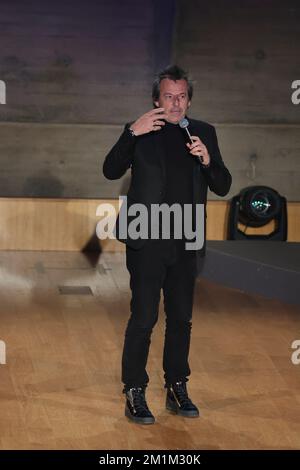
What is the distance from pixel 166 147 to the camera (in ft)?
13.7

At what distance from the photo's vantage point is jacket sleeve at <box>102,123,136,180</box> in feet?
13.3

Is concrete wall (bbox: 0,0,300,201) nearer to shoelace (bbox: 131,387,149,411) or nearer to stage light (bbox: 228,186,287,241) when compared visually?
stage light (bbox: 228,186,287,241)

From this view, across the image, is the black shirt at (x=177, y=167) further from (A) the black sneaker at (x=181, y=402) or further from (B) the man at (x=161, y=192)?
(A) the black sneaker at (x=181, y=402)

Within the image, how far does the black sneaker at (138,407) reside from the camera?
166 inches

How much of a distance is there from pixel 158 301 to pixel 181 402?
0.46 m

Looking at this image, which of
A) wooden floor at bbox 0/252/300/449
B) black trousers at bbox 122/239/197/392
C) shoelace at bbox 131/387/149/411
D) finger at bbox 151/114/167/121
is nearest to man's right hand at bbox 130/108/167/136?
finger at bbox 151/114/167/121

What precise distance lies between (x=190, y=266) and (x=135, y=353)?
406 mm

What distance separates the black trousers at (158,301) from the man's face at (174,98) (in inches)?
19.2

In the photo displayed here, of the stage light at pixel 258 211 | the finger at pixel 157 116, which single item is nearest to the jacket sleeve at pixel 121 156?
the finger at pixel 157 116

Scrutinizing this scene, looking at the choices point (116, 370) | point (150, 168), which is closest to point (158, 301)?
point (150, 168)

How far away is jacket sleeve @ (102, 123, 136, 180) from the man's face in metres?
0.17

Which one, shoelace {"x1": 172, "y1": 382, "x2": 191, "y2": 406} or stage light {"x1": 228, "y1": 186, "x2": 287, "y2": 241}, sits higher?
stage light {"x1": 228, "y1": 186, "x2": 287, "y2": 241}

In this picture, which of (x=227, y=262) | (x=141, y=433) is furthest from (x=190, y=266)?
(x=227, y=262)
